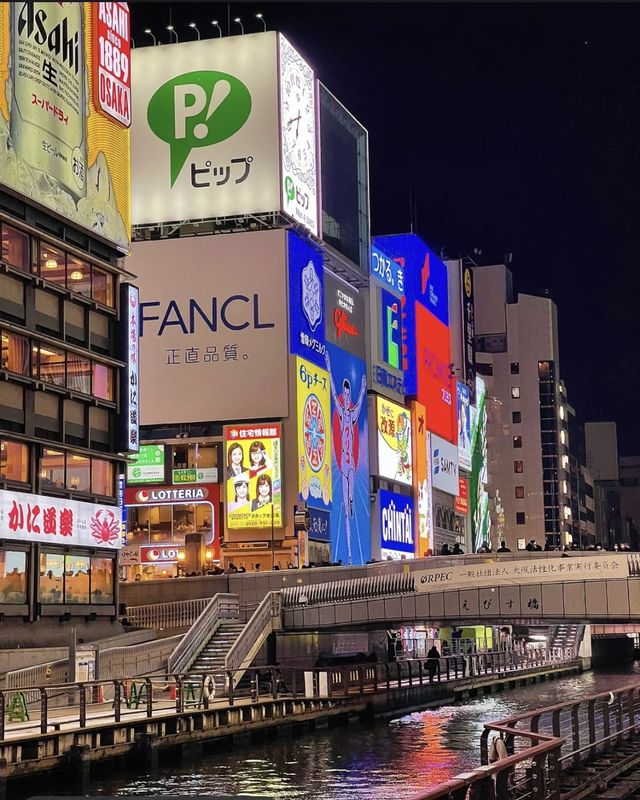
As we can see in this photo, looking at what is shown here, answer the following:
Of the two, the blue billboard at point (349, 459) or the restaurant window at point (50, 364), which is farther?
the blue billboard at point (349, 459)

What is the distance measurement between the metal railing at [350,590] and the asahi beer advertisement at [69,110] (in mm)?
17812

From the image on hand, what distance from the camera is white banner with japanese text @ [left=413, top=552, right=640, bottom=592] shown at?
5816cm

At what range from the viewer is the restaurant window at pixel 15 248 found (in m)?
54.1

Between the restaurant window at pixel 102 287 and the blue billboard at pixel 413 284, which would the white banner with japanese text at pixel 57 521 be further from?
the blue billboard at pixel 413 284

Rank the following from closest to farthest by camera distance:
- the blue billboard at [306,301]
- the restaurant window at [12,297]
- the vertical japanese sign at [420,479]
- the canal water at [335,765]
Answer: the canal water at [335,765]
the restaurant window at [12,297]
the blue billboard at [306,301]
the vertical japanese sign at [420,479]

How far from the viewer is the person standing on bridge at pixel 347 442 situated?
10412 centimetres

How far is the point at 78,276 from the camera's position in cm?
5938

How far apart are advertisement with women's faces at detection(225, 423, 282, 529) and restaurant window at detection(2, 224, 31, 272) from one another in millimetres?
39449

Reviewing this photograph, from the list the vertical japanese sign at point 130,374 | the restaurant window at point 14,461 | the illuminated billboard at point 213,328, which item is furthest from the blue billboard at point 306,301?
the restaurant window at point 14,461

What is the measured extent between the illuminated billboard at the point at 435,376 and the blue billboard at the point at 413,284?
1632 millimetres

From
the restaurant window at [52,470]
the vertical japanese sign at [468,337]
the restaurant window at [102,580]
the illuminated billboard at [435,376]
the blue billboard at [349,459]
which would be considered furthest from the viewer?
the vertical japanese sign at [468,337]

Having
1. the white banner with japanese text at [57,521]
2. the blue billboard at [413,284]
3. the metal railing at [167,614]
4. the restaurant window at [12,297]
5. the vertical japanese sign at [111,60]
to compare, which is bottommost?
the metal railing at [167,614]

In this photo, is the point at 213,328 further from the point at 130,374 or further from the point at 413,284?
the point at 413,284

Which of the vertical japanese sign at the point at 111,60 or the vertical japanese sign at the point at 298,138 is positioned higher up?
the vertical japanese sign at the point at 298,138
